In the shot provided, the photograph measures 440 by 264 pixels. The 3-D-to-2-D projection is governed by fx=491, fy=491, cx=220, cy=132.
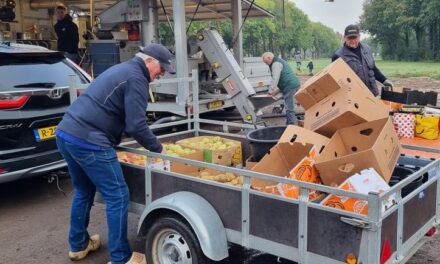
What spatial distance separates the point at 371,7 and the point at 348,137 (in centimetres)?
9122

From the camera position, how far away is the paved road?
427cm

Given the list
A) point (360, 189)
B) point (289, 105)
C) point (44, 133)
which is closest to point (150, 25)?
point (289, 105)

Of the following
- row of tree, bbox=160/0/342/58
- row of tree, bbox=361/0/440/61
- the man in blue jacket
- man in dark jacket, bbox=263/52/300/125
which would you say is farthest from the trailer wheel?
row of tree, bbox=361/0/440/61

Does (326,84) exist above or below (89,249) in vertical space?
above

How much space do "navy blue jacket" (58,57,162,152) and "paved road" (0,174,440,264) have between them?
1244mm

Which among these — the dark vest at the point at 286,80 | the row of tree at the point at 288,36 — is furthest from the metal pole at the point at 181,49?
the row of tree at the point at 288,36

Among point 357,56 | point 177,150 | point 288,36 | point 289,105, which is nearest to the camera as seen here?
point 177,150

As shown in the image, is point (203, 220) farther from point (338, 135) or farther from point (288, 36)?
point (288, 36)

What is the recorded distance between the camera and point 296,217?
2.88 metres

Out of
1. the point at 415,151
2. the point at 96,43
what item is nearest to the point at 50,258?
the point at 415,151

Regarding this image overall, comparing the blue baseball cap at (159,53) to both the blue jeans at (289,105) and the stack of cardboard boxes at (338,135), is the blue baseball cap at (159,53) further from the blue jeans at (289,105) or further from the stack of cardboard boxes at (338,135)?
the blue jeans at (289,105)

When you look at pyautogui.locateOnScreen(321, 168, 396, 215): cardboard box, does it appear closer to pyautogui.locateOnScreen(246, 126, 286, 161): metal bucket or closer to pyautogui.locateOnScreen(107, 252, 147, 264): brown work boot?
pyautogui.locateOnScreen(246, 126, 286, 161): metal bucket

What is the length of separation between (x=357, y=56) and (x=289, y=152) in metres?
2.63

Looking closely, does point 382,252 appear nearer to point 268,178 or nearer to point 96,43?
point 268,178
